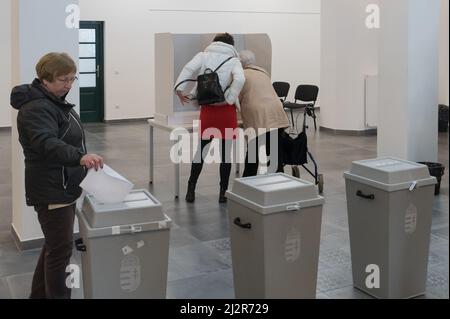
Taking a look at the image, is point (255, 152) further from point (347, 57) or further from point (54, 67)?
point (347, 57)

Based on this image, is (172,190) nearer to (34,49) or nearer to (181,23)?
(34,49)

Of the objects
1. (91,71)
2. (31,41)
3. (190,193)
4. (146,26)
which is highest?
(146,26)

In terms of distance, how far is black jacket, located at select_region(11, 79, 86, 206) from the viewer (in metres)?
2.81

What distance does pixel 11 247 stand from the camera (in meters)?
4.49

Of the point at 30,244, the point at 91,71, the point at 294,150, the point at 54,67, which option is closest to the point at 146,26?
the point at 91,71

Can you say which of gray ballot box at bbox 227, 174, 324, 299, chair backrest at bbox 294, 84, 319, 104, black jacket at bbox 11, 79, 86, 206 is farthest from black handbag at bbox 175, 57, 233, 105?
chair backrest at bbox 294, 84, 319, 104

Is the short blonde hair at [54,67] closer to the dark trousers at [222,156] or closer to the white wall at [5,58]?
the dark trousers at [222,156]

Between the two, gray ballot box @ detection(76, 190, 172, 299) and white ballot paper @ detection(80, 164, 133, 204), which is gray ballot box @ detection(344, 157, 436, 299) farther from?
white ballot paper @ detection(80, 164, 133, 204)

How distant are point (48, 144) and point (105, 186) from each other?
325 millimetres

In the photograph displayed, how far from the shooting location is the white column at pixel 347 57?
388 inches

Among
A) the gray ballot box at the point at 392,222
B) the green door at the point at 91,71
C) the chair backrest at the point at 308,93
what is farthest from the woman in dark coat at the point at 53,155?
the green door at the point at 91,71

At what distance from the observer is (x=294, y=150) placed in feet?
19.2

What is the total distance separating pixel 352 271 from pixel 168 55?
333 centimetres

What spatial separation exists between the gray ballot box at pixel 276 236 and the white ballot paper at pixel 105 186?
61 cm
